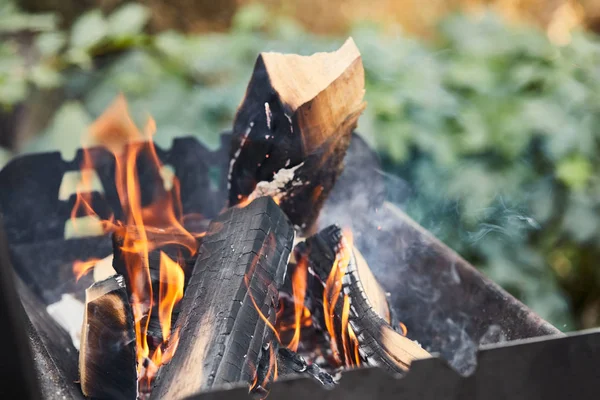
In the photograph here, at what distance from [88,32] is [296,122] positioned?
6.45 ft

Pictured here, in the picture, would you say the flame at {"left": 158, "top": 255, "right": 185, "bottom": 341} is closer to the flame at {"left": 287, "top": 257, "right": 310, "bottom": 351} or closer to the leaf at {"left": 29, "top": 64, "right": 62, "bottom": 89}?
the flame at {"left": 287, "top": 257, "right": 310, "bottom": 351}

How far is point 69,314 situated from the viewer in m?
1.40

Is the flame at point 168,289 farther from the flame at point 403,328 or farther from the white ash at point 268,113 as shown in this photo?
the flame at point 403,328

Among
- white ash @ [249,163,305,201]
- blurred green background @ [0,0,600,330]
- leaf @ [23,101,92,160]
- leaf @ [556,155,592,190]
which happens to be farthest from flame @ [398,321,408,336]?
leaf @ [23,101,92,160]

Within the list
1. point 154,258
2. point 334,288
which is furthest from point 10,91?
point 334,288

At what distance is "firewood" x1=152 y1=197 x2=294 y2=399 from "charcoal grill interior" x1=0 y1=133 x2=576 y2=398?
1.22 feet

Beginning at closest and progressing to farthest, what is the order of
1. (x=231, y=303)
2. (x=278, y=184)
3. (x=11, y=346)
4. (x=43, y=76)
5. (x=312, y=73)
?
(x=11, y=346) → (x=231, y=303) → (x=312, y=73) → (x=278, y=184) → (x=43, y=76)

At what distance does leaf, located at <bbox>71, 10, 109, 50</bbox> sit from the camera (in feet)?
9.00

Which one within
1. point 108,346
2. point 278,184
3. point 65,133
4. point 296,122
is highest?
point 296,122

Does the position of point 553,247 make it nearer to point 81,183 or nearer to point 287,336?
point 287,336

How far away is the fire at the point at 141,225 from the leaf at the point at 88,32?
1.24m

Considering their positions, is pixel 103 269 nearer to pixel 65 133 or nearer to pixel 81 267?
pixel 81 267

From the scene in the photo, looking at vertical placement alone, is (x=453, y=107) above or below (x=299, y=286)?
below

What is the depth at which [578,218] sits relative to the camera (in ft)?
8.51
